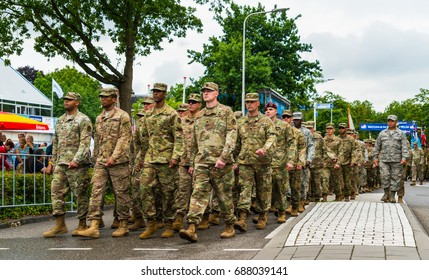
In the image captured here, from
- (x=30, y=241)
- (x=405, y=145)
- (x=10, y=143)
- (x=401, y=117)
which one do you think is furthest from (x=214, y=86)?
(x=401, y=117)

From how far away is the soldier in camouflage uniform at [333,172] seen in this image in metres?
15.2

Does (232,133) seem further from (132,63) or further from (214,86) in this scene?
(132,63)

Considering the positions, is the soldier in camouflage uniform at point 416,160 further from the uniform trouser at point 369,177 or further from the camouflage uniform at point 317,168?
the camouflage uniform at point 317,168

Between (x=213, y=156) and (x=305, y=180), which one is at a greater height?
(x=213, y=156)

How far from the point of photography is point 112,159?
885cm

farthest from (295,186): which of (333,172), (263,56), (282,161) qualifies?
(263,56)

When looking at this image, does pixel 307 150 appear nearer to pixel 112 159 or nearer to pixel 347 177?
pixel 347 177

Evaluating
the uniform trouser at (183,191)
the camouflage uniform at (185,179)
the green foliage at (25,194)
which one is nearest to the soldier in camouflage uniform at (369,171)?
the green foliage at (25,194)

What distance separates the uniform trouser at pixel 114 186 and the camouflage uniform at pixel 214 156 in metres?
1.10

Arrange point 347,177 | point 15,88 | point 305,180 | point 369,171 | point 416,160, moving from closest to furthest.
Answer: point 305,180 < point 347,177 < point 369,171 < point 416,160 < point 15,88

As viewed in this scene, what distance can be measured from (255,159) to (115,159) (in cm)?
203

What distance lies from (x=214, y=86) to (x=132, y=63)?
11.4 metres

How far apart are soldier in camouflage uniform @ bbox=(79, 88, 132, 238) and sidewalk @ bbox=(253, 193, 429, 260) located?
2281mm

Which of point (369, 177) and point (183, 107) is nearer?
point (183, 107)
